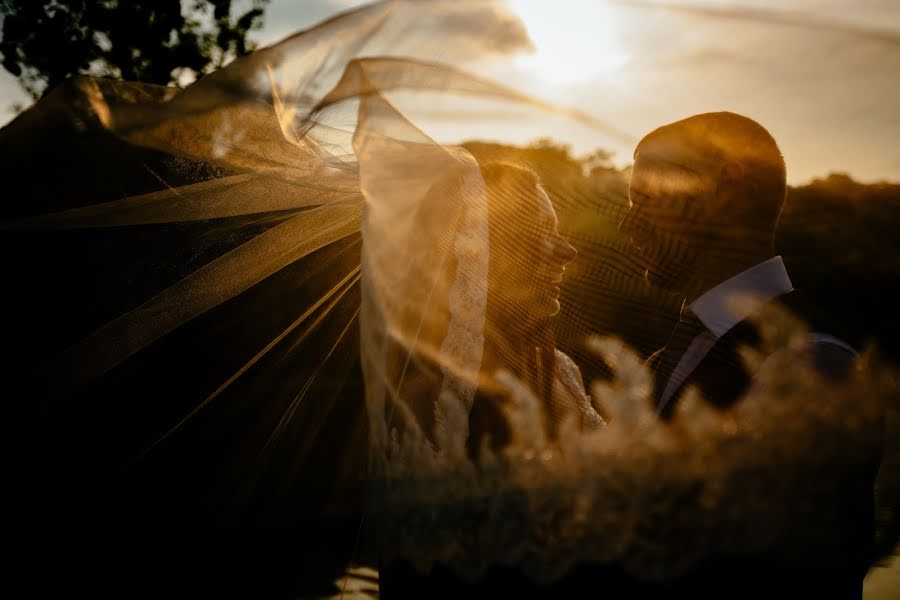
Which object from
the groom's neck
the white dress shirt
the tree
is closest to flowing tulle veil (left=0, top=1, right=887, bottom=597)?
the white dress shirt

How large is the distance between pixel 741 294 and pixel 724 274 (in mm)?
80

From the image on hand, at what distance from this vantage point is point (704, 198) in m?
1.39

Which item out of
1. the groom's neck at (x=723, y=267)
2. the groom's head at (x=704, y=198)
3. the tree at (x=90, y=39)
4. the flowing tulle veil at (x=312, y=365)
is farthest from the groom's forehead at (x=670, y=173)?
the tree at (x=90, y=39)

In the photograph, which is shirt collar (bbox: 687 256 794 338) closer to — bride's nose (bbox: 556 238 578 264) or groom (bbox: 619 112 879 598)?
groom (bbox: 619 112 879 598)

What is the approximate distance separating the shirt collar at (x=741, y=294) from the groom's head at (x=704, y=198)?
1.3 inches

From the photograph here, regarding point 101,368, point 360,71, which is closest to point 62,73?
point 101,368

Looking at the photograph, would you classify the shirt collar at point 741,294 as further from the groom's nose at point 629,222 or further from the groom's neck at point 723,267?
the groom's nose at point 629,222

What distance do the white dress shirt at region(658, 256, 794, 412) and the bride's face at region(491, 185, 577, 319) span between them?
0.41 metres

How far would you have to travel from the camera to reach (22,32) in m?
8.84

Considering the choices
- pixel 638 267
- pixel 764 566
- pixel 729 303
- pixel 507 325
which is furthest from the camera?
pixel 507 325

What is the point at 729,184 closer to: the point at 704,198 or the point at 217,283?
the point at 704,198

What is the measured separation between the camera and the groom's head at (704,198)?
1.36 m

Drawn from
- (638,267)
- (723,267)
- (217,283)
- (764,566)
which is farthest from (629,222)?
(217,283)

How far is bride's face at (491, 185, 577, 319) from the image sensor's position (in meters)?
1.67
